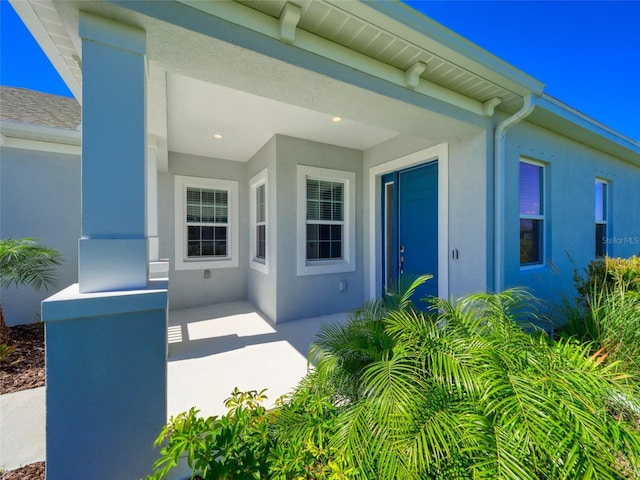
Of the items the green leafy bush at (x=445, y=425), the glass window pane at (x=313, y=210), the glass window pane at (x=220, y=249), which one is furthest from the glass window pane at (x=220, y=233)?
the green leafy bush at (x=445, y=425)

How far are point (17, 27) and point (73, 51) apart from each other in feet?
5.25

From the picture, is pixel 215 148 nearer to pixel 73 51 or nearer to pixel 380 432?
pixel 73 51

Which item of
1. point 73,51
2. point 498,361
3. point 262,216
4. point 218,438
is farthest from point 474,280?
point 73,51

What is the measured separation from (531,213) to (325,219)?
334 centimetres

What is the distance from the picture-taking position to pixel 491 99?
318 cm

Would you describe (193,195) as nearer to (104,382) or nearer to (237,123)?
(237,123)

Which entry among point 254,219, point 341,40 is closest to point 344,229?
point 254,219

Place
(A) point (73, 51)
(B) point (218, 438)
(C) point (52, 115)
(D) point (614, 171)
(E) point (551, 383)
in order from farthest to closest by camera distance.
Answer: (D) point (614, 171)
(C) point (52, 115)
(A) point (73, 51)
(E) point (551, 383)
(B) point (218, 438)

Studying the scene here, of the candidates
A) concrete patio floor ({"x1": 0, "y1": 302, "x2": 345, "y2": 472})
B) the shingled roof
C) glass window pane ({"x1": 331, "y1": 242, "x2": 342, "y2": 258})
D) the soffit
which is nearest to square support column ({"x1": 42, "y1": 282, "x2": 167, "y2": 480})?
concrete patio floor ({"x1": 0, "y1": 302, "x2": 345, "y2": 472})

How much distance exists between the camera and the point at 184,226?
18.8ft

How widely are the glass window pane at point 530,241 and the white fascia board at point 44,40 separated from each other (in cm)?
545

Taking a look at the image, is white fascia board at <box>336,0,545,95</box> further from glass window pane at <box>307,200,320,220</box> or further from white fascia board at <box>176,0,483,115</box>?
glass window pane at <box>307,200,320,220</box>

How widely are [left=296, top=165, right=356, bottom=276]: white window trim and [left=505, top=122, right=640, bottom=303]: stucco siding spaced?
256cm

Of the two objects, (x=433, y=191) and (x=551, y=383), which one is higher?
(x=433, y=191)
